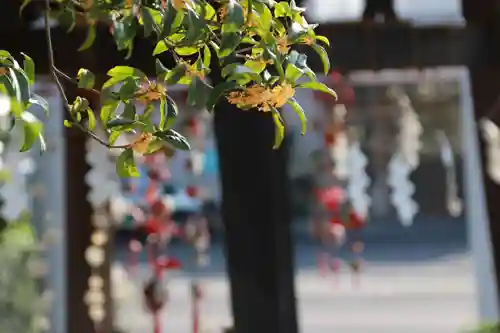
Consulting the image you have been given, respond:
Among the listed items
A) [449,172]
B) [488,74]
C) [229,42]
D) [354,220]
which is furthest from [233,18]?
[449,172]

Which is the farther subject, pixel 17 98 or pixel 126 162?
pixel 126 162

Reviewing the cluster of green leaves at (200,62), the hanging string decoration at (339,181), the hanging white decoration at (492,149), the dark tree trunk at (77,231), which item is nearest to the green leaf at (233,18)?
the cluster of green leaves at (200,62)

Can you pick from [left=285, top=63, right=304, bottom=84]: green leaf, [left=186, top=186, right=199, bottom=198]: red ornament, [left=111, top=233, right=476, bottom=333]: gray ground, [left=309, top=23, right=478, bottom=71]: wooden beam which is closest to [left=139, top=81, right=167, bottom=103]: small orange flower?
[left=285, top=63, right=304, bottom=84]: green leaf

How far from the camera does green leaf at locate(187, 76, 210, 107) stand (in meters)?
0.58

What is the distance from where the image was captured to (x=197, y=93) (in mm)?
580

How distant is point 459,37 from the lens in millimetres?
1414

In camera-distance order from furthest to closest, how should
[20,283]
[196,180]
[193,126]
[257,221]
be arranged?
[20,283], [196,180], [193,126], [257,221]

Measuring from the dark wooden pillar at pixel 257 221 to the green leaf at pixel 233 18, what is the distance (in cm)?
71

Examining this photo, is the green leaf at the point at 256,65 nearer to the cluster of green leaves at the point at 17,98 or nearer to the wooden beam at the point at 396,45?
the cluster of green leaves at the point at 17,98

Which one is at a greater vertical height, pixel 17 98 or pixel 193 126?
pixel 193 126

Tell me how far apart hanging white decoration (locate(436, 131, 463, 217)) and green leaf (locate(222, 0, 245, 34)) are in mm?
1965

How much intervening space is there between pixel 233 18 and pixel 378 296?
5.39 m

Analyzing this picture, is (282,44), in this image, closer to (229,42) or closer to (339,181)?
(229,42)

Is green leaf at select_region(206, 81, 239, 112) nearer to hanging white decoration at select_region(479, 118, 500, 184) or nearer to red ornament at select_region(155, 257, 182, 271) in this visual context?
hanging white decoration at select_region(479, 118, 500, 184)
